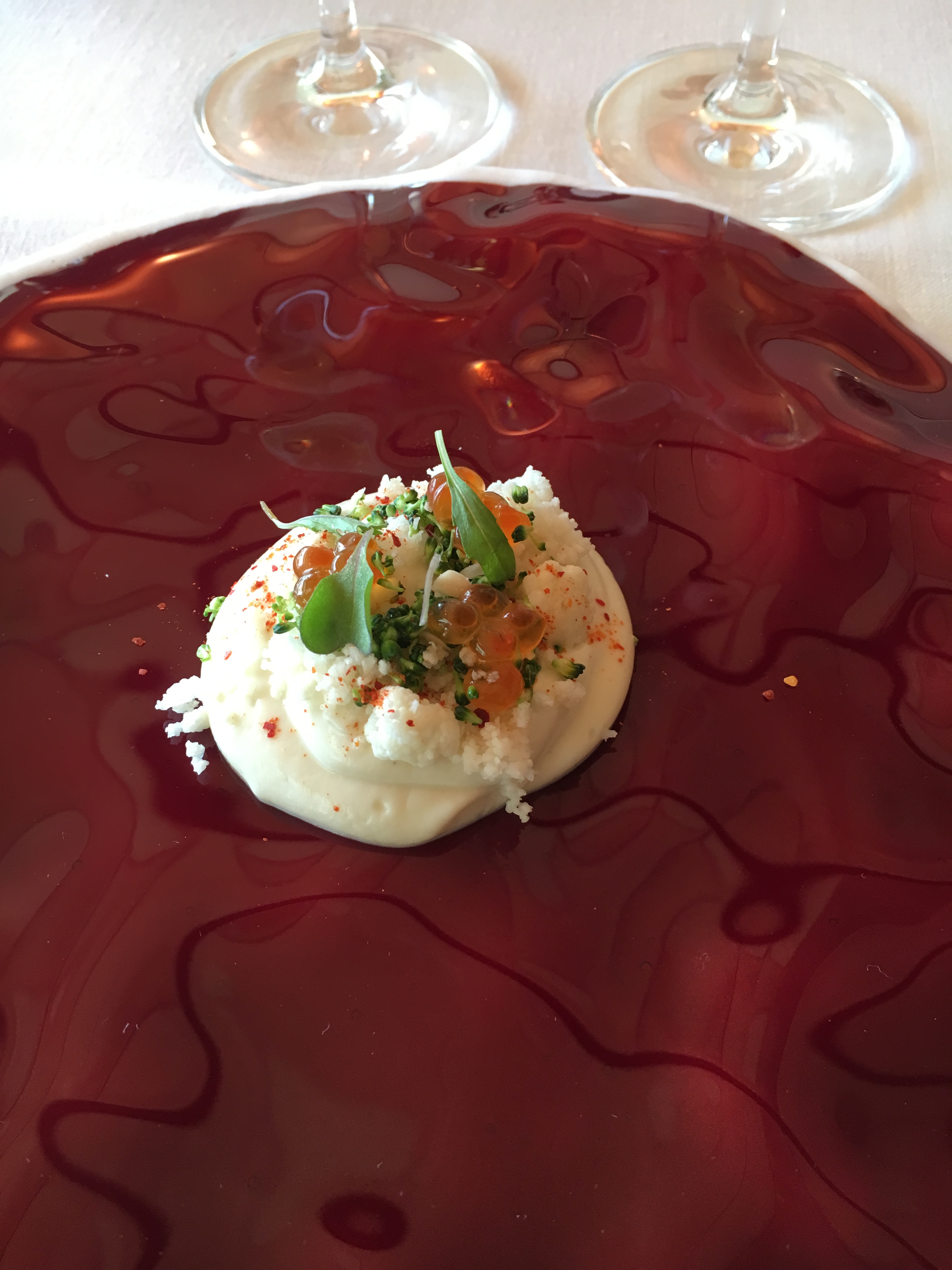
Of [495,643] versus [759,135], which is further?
[759,135]

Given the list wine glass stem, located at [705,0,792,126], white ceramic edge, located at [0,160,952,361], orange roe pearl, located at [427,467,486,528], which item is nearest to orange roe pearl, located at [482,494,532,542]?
orange roe pearl, located at [427,467,486,528]

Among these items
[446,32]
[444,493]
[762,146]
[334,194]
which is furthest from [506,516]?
[446,32]

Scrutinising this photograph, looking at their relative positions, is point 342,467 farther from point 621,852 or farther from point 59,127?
point 59,127

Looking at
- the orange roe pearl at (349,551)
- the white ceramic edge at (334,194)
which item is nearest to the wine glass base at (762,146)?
the white ceramic edge at (334,194)

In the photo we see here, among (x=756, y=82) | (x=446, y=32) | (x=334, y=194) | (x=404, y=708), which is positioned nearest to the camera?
(x=404, y=708)

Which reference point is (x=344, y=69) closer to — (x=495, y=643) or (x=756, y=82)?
(x=756, y=82)

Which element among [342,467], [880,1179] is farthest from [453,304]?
[880,1179]
